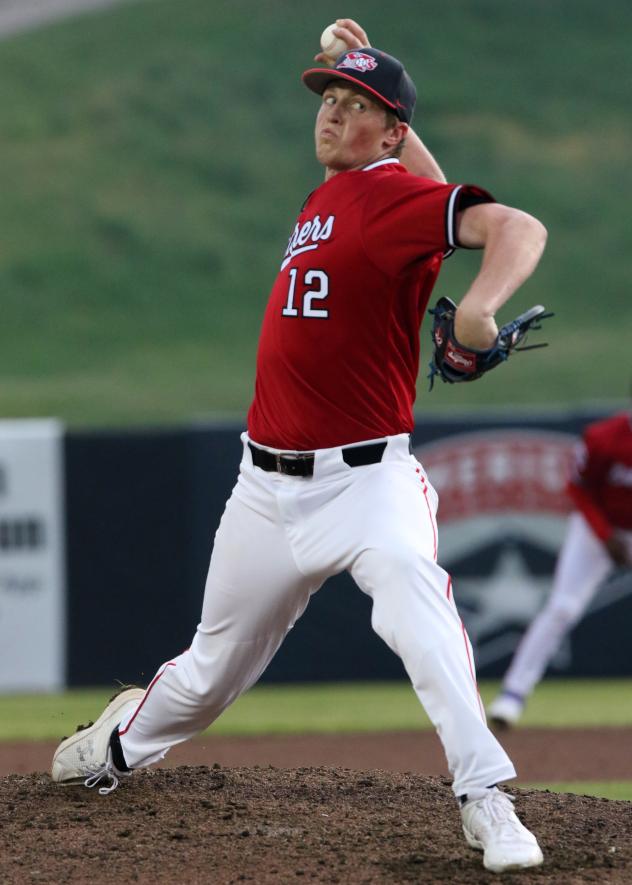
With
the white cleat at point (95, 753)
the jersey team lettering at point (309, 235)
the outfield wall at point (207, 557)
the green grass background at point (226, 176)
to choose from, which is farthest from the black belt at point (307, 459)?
the green grass background at point (226, 176)

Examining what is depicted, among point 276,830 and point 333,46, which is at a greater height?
point 333,46

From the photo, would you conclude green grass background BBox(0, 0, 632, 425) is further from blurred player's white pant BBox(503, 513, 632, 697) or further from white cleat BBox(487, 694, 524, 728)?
white cleat BBox(487, 694, 524, 728)

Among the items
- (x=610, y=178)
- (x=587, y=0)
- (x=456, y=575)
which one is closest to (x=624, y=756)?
(x=456, y=575)

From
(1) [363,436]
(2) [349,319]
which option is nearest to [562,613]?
(1) [363,436]

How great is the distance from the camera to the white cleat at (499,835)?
4.11 metres

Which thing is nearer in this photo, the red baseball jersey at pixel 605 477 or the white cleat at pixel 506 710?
the white cleat at pixel 506 710

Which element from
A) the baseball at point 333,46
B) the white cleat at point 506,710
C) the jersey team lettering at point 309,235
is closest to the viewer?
the jersey team lettering at point 309,235

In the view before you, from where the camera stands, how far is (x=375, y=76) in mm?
4445

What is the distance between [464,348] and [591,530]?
552 centimetres

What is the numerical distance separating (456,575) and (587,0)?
95.4ft

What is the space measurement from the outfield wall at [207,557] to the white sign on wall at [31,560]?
1cm

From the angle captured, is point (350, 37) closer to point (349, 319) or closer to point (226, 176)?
point (349, 319)

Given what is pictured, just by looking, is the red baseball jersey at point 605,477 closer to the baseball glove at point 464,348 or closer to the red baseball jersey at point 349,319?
the red baseball jersey at point 349,319

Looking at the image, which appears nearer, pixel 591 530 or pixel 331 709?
pixel 591 530
